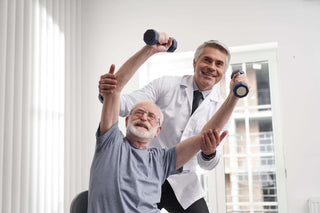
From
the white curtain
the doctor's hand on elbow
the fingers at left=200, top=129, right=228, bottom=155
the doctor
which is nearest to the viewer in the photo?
the doctor's hand on elbow

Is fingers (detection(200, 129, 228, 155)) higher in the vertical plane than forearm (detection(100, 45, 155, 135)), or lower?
lower

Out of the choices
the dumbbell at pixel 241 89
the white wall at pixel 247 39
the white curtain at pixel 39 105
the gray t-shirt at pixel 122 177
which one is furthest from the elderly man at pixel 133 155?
the white wall at pixel 247 39

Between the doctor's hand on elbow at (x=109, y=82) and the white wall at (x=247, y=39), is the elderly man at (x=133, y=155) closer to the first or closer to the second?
the doctor's hand on elbow at (x=109, y=82)

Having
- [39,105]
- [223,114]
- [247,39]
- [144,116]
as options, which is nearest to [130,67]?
[144,116]

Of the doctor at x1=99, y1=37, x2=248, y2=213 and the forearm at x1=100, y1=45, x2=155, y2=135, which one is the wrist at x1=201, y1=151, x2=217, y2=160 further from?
the forearm at x1=100, y1=45, x2=155, y2=135

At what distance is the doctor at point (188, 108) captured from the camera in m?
1.85

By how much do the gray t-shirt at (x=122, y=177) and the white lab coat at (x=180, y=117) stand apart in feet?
0.96

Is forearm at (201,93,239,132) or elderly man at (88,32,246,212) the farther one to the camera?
forearm at (201,93,239,132)

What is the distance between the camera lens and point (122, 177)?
4.82 feet

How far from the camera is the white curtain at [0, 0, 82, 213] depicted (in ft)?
8.11

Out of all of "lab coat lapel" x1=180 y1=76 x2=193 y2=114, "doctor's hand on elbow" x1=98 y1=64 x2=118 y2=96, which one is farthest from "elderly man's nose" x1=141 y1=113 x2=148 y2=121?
"lab coat lapel" x1=180 y1=76 x2=193 y2=114

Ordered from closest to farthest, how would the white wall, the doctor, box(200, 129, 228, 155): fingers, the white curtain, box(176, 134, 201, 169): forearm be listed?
box(200, 129, 228, 155): fingers → box(176, 134, 201, 169): forearm → the doctor → the white curtain → the white wall

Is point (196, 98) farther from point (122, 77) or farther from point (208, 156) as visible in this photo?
point (122, 77)

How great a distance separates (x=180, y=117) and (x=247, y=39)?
1568 millimetres
